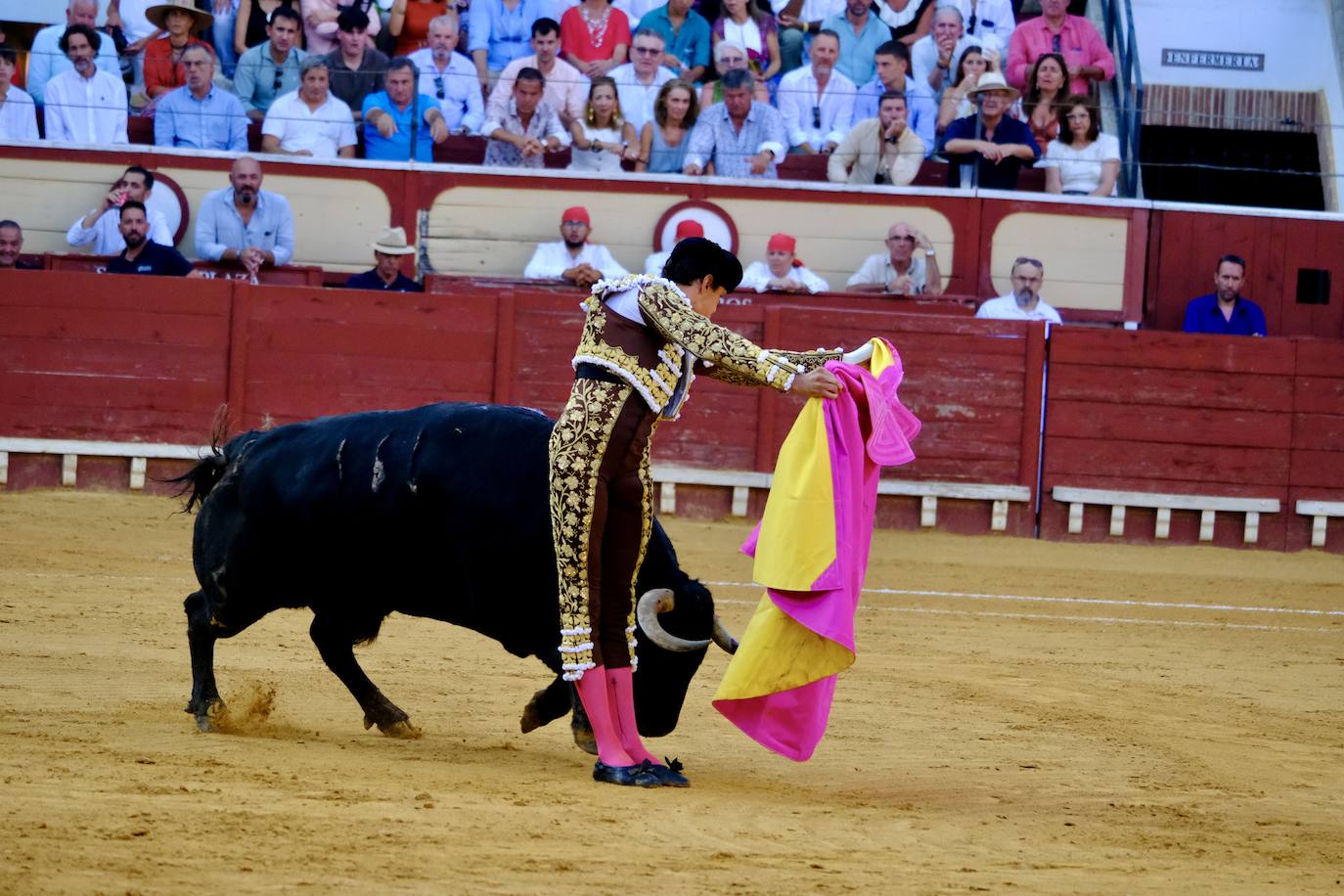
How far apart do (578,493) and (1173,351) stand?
23.1 ft

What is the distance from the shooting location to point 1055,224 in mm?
10875

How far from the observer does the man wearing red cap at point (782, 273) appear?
33.9 ft

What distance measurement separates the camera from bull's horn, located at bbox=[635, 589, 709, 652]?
167 inches

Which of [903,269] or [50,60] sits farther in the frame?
[50,60]

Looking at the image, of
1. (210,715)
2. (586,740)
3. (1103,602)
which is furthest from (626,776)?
(1103,602)

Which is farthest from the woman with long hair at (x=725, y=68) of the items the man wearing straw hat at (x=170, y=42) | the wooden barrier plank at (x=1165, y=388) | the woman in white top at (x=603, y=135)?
the man wearing straw hat at (x=170, y=42)

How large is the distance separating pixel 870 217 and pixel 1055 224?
3.69 feet

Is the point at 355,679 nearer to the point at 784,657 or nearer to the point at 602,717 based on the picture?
the point at 602,717

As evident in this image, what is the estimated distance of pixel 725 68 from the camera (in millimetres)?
10906

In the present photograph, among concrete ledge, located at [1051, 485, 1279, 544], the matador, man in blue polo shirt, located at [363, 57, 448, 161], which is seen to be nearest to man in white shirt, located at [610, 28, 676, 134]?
man in blue polo shirt, located at [363, 57, 448, 161]

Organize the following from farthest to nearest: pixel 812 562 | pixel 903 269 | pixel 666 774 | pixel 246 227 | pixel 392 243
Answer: pixel 903 269, pixel 246 227, pixel 392 243, pixel 812 562, pixel 666 774

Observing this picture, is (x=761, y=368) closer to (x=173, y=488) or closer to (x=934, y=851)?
(x=934, y=851)

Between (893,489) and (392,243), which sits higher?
(392,243)

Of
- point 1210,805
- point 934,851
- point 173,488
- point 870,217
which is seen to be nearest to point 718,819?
point 934,851
